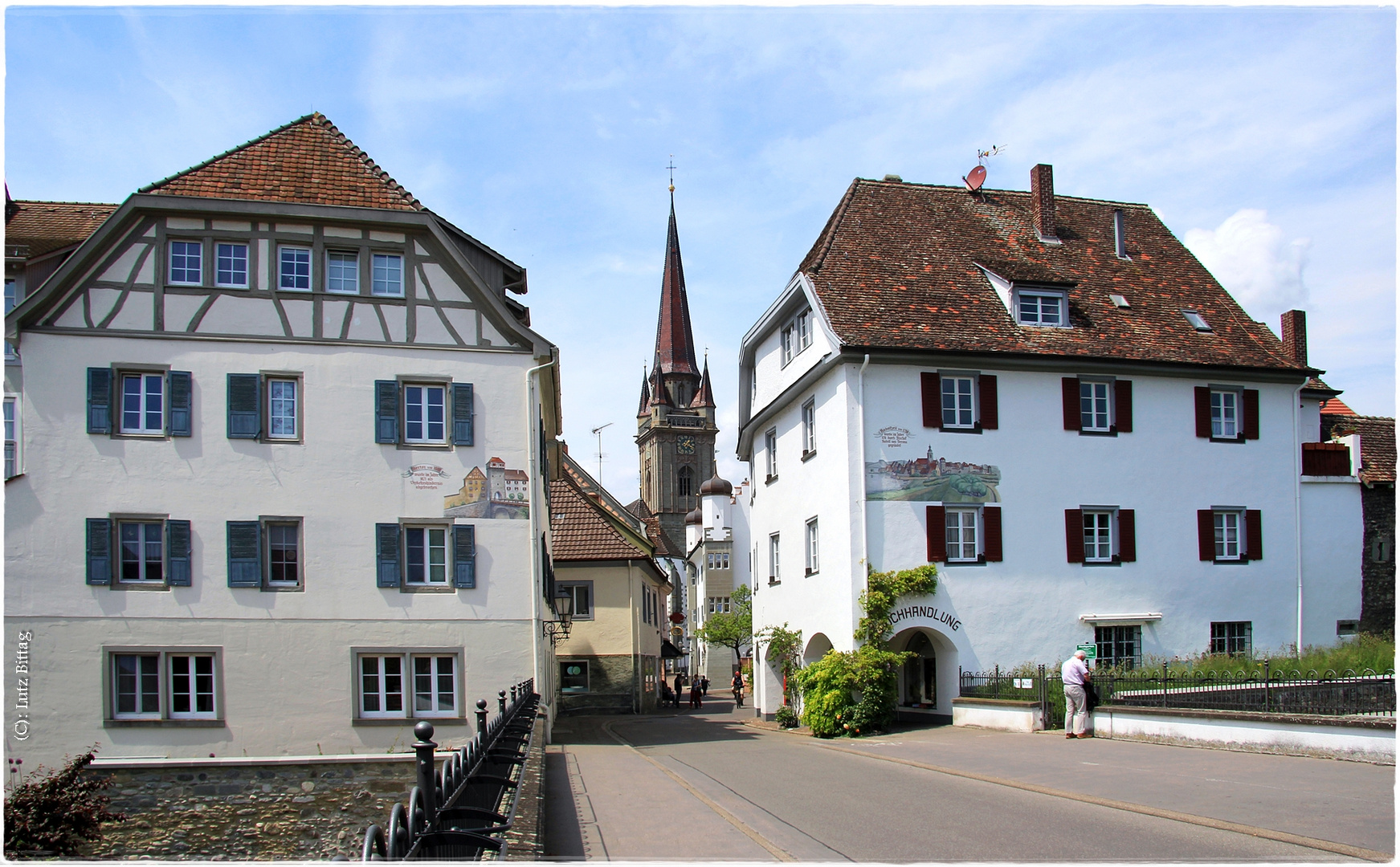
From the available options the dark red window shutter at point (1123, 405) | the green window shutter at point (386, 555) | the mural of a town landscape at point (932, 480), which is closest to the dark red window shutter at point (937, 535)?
the mural of a town landscape at point (932, 480)

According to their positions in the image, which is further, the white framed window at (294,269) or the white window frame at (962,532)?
the white window frame at (962,532)

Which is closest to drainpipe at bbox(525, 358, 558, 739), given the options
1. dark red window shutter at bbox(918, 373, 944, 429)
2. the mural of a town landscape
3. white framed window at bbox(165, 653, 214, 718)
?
white framed window at bbox(165, 653, 214, 718)

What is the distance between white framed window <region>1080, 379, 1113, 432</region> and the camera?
85.8ft

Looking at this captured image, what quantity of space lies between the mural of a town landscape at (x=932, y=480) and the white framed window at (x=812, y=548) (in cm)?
310

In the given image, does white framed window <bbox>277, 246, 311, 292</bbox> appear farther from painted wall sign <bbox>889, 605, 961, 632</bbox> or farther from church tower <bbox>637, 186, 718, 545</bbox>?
church tower <bbox>637, 186, 718, 545</bbox>

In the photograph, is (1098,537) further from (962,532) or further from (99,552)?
(99,552)

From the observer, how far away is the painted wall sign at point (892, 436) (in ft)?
81.5

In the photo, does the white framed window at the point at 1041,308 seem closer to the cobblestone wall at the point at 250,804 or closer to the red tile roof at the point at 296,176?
the red tile roof at the point at 296,176

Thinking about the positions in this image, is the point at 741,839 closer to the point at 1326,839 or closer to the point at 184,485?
the point at 1326,839

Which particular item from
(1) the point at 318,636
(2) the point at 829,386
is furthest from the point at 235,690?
(2) the point at 829,386

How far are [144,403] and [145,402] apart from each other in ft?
0.07

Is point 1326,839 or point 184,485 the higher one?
point 184,485

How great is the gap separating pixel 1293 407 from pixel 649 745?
1678 centimetres

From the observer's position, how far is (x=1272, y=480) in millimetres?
27281
